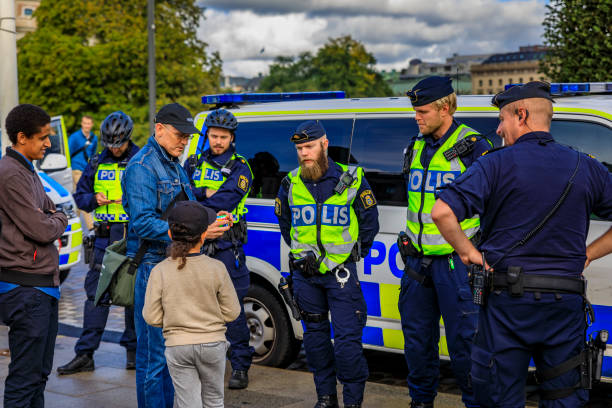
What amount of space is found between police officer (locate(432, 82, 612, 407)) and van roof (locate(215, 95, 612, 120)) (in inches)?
65.8

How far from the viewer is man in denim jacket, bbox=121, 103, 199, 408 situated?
425 cm

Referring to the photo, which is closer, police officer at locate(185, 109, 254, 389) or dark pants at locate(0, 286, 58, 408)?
dark pants at locate(0, 286, 58, 408)

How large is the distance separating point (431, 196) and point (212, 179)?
1.81 m

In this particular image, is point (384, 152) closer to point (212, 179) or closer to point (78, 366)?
point (212, 179)

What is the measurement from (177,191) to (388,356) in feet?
10.8

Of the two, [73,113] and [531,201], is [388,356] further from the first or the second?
[73,113]

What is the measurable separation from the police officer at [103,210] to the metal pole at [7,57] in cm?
174

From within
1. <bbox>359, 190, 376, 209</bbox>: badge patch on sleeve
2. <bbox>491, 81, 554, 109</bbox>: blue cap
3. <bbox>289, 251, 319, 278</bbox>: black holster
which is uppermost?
<bbox>491, 81, 554, 109</bbox>: blue cap

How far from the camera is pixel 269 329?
20.2 feet

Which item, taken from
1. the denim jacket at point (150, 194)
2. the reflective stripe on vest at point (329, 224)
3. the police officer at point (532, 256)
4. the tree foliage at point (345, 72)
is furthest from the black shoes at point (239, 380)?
the tree foliage at point (345, 72)

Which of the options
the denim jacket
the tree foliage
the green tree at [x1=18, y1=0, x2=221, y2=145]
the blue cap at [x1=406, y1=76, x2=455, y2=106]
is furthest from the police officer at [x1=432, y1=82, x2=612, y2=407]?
the tree foliage

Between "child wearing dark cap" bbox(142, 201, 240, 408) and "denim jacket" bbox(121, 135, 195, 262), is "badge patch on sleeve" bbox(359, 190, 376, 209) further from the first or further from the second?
"child wearing dark cap" bbox(142, 201, 240, 408)

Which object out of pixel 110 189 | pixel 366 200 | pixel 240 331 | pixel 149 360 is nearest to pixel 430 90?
pixel 366 200

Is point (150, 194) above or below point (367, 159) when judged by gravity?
below
